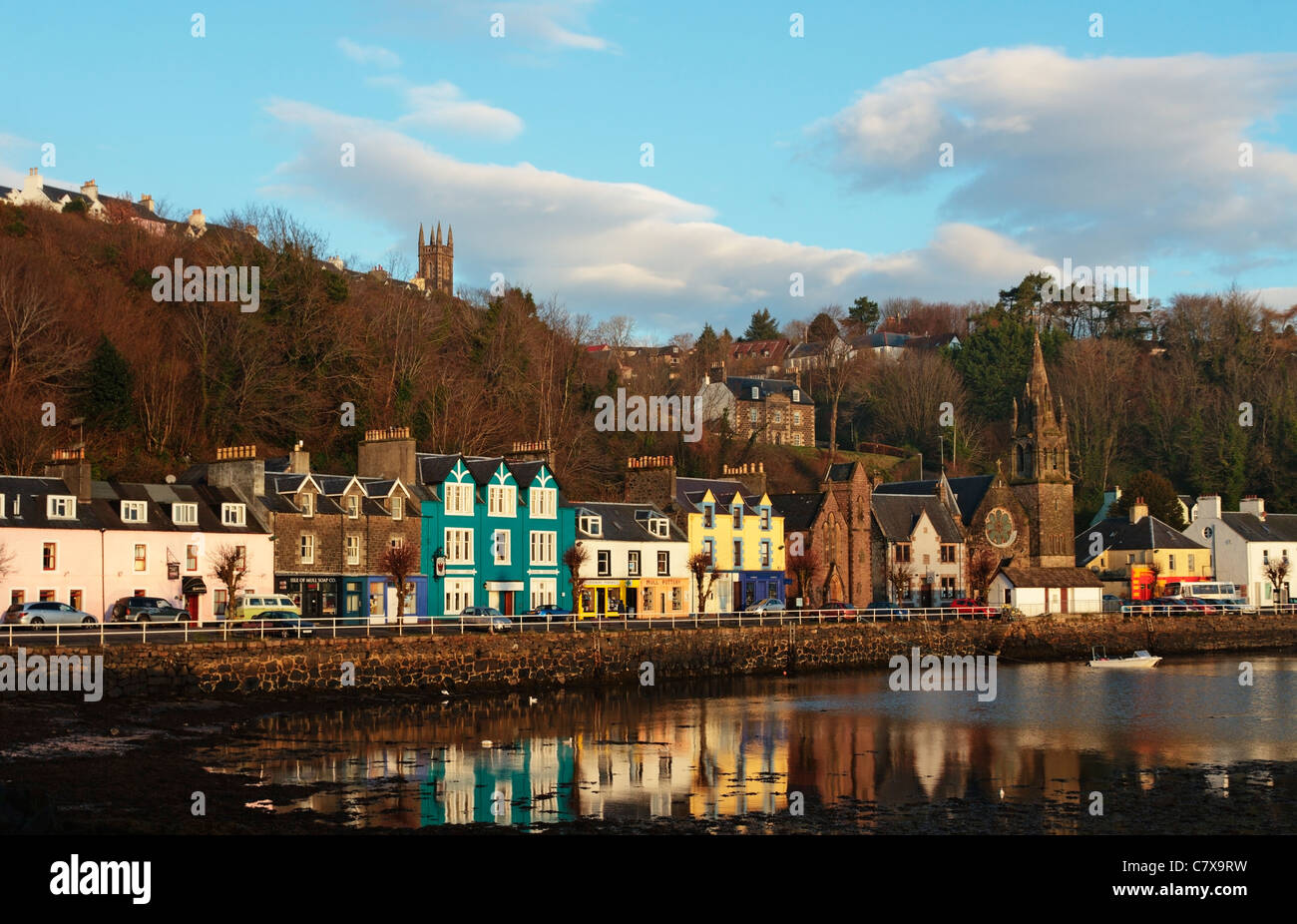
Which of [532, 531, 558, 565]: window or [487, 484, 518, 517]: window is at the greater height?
[487, 484, 518, 517]: window

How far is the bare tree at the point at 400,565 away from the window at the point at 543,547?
7.11 metres

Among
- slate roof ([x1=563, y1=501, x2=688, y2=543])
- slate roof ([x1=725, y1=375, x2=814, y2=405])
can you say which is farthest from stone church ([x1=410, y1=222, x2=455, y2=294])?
slate roof ([x1=563, y1=501, x2=688, y2=543])

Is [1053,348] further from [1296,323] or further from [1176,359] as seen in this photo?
[1296,323]

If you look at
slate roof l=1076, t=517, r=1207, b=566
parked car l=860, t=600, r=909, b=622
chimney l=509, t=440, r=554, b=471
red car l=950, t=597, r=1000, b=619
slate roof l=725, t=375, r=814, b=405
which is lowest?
red car l=950, t=597, r=1000, b=619

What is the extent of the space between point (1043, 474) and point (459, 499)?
4995 cm

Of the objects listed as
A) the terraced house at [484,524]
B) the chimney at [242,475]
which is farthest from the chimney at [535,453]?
the chimney at [242,475]

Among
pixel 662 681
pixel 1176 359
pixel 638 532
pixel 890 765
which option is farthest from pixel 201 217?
pixel 890 765

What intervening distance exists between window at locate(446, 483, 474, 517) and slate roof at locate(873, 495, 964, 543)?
31.1 metres

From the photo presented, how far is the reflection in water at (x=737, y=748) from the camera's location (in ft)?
89.8

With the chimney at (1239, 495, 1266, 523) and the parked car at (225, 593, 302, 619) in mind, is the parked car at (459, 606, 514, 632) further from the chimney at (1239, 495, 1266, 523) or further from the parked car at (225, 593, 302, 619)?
the chimney at (1239, 495, 1266, 523)

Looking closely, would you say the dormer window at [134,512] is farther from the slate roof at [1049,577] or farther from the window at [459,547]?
the slate roof at [1049,577]

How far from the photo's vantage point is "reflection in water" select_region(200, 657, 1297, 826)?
89.8 ft
